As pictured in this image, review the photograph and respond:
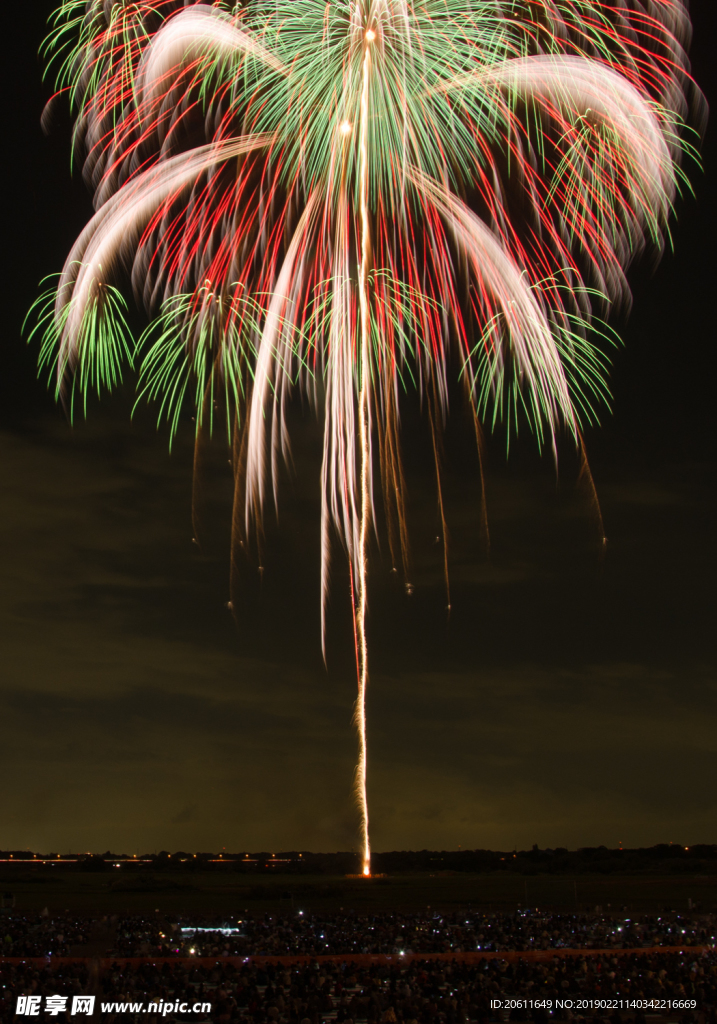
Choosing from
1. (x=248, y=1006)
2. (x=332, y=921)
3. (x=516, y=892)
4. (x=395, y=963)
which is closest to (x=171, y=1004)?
(x=248, y=1006)

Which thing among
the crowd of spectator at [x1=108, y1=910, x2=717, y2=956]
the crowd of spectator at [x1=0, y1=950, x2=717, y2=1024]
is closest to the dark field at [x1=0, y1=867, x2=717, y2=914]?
the crowd of spectator at [x1=108, y1=910, x2=717, y2=956]

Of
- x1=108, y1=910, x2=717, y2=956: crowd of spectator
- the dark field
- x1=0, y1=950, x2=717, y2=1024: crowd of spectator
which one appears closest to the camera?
x1=0, y1=950, x2=717, y2=1024: crowd of spectator

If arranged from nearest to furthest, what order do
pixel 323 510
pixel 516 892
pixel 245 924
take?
pixel 323 510
pixel 245 924
pixel 516 892

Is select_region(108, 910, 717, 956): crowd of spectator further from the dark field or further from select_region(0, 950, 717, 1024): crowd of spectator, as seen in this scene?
the dark field

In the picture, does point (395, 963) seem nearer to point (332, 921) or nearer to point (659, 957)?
point (659, 957)

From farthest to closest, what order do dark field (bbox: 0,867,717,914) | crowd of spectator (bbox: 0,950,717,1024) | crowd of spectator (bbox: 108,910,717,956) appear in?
1. dark field (bbox: 0,867,717,914)
2. crowd of spectator (bbox: 108,910,717,956)
3. crowd of spectator (bbox: 0,950,717,1024)

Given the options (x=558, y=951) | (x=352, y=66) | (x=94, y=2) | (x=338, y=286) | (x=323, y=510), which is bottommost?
(x=558, y=951)
